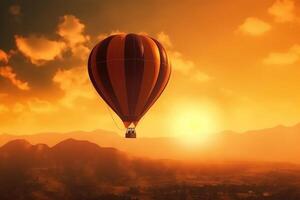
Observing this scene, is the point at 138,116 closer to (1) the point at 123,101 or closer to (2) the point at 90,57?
(1) the point at 123,101

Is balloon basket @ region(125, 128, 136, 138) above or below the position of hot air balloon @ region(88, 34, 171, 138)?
below

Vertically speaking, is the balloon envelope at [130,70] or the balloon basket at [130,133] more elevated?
the balloon envelope at [130,70]

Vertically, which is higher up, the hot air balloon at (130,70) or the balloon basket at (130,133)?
the hot air balloon at (130,70)

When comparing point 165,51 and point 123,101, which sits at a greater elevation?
point 165,51

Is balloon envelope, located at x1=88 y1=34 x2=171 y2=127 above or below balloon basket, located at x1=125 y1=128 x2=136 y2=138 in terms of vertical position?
above

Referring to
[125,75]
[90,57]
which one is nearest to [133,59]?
[125,75]
